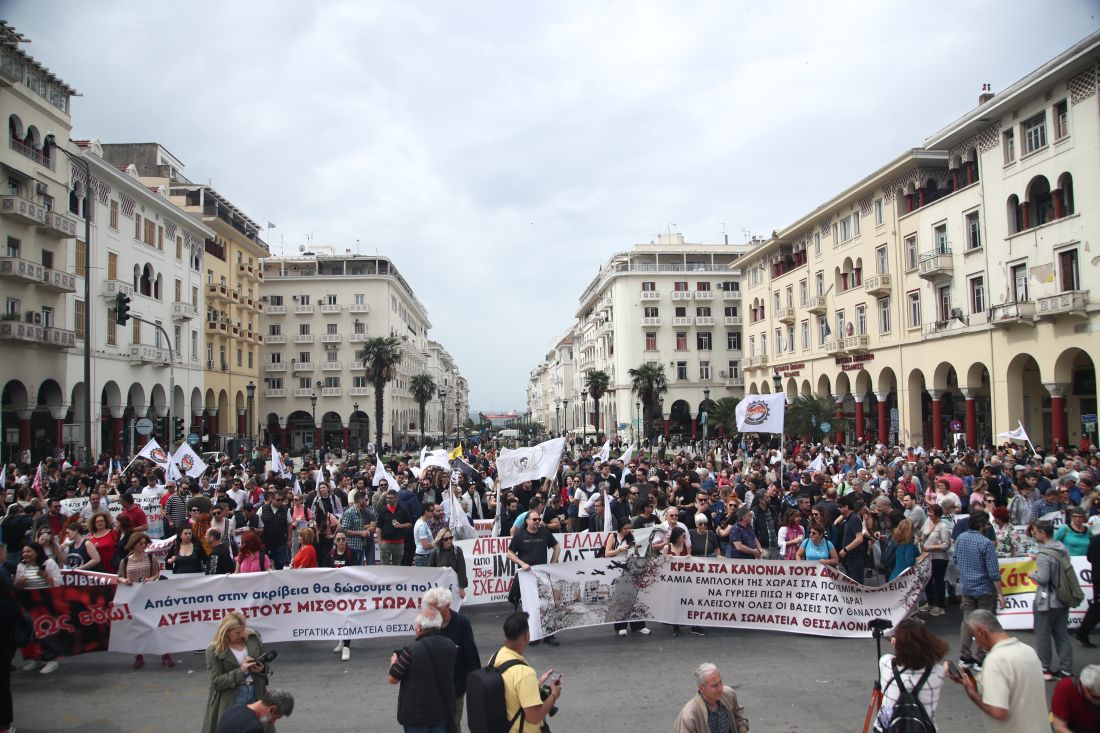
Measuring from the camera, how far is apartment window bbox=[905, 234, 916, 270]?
3894 centimetres

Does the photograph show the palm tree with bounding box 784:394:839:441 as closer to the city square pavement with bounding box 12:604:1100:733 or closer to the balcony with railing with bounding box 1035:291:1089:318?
the balcony with railing with bounding box 1035:291:1089:318

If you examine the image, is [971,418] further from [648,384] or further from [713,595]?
[648,384]

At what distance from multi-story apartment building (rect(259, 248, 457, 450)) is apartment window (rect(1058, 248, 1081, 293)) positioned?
57.4 metres

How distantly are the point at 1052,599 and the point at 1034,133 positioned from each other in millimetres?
28618

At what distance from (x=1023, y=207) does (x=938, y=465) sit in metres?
18.3

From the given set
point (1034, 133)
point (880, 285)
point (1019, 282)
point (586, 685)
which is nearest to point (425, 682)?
point (586, 685)

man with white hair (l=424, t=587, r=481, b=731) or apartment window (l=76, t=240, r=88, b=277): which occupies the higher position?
apartment window (l=76, t=240, r=88, b=277)

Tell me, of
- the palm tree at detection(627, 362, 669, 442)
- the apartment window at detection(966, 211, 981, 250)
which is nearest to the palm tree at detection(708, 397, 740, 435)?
the palm tree at detection(627, 362, 669, 442)

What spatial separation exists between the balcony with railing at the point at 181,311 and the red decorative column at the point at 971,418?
44.6 meters

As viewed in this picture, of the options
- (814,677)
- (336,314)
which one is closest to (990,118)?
(814,677)

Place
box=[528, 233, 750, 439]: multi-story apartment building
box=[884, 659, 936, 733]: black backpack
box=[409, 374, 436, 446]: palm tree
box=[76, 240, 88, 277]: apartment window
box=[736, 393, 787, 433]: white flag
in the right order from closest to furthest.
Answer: box=[884, 659, 936, 733]: black backpack < box=[736, 393, 787, 433]: white flag < box=[76, 240, 88, 277]: apartment window < box=[528, 233, 750, 439]: multi-story apartment building < box=[409, 374, 436, 446]: palm tree

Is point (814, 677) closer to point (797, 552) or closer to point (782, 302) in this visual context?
point (797, 552)

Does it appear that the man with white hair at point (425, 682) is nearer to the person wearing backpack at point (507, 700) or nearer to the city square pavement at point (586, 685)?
the person wearing backpack at point (507, 700)

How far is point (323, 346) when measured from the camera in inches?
2840
